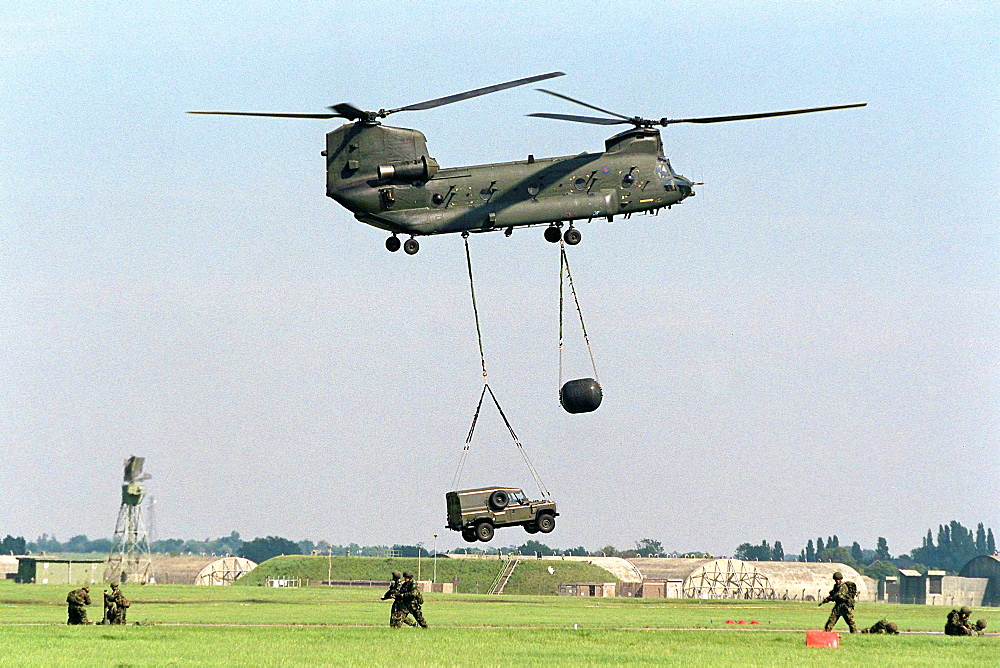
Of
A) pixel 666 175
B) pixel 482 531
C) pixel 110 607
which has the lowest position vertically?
pixel 110 607

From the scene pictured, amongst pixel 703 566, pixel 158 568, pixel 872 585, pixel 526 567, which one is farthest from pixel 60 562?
pixel 872 585

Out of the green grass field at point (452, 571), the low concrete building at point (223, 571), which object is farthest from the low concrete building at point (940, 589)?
the low concrete building at point (223, 571)

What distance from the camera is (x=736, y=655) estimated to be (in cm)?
3888

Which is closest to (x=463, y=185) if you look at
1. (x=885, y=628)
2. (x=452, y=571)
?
(x=885, y=628)

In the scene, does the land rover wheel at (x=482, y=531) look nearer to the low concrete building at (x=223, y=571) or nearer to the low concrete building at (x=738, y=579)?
the low concrete building at (x=738, y=579)

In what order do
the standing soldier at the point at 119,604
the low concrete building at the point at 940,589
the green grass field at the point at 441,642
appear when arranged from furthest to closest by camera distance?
1. the low concrete building at the point at 940,589
2. the standing soldier at the point at 119,604
3. the green grass field at the point at 441,642

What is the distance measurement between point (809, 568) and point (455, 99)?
12795cm

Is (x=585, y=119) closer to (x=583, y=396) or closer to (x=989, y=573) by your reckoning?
(x=583, y=396)

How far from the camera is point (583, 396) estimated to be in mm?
44812

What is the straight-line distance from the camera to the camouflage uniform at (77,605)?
48.8 meters

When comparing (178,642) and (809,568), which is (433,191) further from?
(809,568)

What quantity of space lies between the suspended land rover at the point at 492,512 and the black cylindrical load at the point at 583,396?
341cm

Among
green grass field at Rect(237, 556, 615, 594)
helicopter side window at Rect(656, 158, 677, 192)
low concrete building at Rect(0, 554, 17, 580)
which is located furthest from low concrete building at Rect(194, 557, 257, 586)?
helicopter side window at Rect(656, 158, 677, 192)

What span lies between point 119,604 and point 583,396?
18.5 metres
